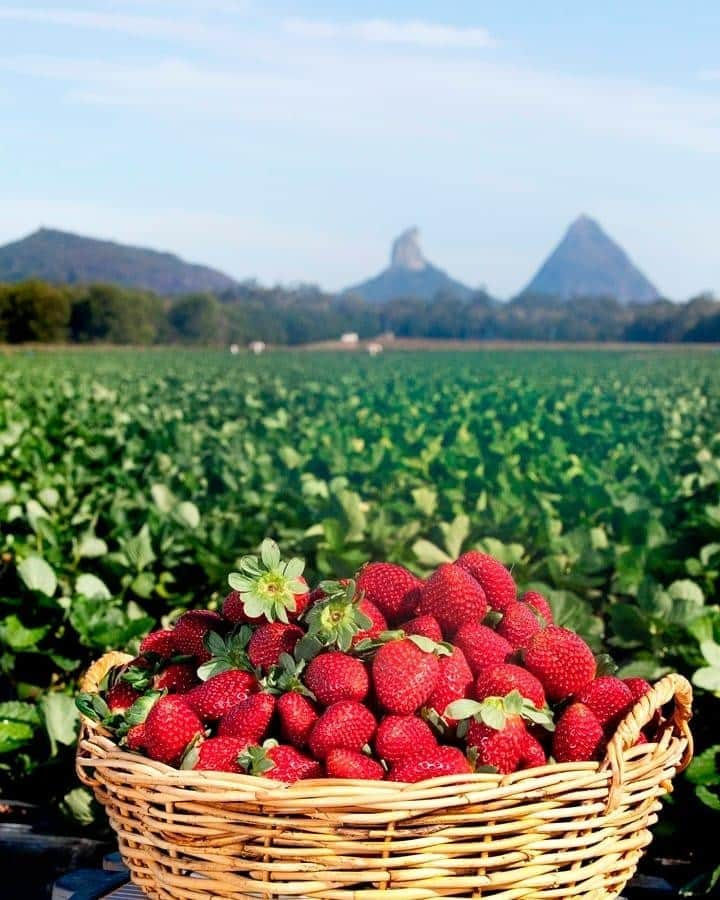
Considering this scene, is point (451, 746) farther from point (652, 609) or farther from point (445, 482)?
point (445, 482)

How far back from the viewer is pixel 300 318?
12912 centimetres

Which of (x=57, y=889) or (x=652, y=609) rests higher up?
(x=652, y=609)

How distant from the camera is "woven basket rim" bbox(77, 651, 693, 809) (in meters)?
1.91

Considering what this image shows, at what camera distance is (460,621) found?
242 centimetres

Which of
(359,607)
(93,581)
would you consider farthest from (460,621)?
(93,581)

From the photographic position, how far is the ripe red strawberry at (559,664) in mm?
2293

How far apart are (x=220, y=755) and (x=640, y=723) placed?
751 millimetres

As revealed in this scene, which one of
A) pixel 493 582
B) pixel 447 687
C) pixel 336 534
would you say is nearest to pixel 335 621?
pixel 447 687

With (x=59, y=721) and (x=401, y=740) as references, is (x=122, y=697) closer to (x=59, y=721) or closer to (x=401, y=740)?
(x=401, y=740)

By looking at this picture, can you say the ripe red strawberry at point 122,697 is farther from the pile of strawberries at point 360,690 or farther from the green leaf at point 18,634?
the green leaf at point 18,634

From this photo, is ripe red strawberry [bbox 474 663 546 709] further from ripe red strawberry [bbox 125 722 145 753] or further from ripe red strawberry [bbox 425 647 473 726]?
ripe red strawberry [bbox 125 722 145 753]

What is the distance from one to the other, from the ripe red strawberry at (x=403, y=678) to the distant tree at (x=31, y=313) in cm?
10314

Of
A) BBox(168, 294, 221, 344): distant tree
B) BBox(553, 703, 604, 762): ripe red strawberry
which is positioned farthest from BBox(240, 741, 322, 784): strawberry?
BBox(168, 294, 221, 344): distant tree

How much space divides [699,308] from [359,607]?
116 metres
